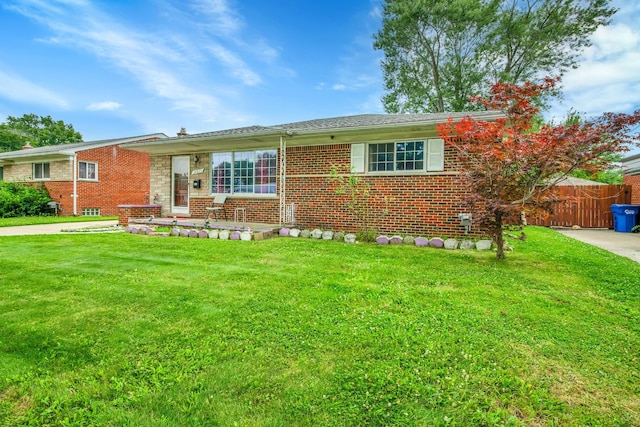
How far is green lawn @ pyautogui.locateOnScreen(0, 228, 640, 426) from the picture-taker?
2.07 m

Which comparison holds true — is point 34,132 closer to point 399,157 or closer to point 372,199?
point 372,199

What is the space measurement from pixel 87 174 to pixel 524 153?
19.8 meters

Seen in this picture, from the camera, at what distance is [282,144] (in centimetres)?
964

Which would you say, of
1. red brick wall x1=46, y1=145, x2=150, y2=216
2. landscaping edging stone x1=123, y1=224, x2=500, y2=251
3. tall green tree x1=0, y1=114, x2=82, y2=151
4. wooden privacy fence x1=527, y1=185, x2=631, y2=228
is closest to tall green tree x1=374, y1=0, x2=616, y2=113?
wooden privacy fence x1=527, y1=185, x2=631, y2=228

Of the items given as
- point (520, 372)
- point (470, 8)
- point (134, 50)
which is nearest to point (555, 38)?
point (470, 8)

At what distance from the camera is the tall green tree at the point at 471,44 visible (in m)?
19.4

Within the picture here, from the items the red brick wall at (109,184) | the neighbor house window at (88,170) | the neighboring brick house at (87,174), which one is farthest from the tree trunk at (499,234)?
the neighbor house window at (88,170)

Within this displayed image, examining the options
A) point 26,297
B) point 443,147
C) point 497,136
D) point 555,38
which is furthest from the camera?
point 555,38

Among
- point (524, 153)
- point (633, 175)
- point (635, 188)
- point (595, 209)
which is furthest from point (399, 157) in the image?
point (633, 175)

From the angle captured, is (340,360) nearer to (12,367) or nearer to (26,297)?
(12,367)

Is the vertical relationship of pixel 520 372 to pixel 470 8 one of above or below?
below

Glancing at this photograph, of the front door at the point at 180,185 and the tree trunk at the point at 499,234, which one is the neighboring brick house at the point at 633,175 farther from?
the front door at the point at 180,185

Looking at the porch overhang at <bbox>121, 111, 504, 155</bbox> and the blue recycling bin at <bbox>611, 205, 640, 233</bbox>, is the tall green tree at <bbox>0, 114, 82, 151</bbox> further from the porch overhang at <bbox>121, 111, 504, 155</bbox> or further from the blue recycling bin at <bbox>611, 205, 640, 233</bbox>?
the blue recycling bin at <bbox>611, 205, 640, 233</bbox>

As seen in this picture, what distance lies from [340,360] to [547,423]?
1322 millimetres
